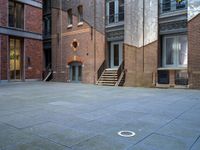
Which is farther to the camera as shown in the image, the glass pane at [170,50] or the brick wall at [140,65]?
the brick wall at [140,65]

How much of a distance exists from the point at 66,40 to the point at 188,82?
11685mm

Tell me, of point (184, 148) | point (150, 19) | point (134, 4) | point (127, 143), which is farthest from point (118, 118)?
point (134, 4)

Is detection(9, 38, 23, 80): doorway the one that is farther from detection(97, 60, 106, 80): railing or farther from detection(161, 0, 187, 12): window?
detection(161, 0, 187, 12): window

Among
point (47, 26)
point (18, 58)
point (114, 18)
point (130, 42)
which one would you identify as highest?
point (47, 26)

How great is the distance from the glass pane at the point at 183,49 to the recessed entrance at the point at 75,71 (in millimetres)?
8687

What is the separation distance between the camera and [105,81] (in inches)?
646

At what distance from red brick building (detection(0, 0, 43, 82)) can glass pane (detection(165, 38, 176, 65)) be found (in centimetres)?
1243

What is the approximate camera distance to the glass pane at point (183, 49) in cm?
1388

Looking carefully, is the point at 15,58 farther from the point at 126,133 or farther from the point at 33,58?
the point at 126,133

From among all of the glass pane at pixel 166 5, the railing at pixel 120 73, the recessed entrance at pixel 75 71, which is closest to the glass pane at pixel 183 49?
the glass pane at pixel 166 5

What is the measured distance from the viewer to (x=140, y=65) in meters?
15.2

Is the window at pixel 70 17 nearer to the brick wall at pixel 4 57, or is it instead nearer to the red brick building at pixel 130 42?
the red brick building at pixel 130 42

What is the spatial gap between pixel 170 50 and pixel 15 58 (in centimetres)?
1320

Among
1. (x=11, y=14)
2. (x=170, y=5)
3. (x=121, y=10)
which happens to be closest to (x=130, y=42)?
(x=121, y=10)
